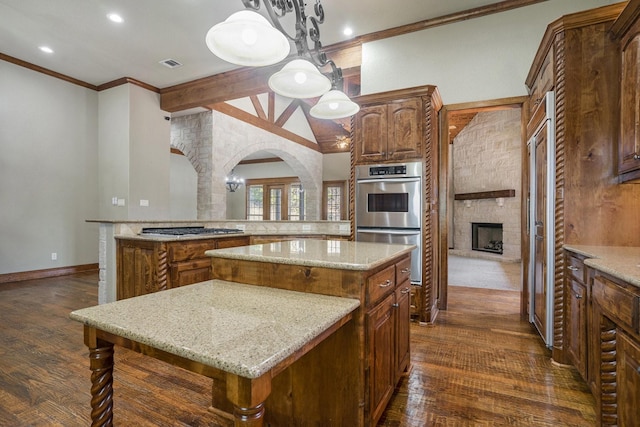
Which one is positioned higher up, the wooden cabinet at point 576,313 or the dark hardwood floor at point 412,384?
the wooden cabinet at point 576,313

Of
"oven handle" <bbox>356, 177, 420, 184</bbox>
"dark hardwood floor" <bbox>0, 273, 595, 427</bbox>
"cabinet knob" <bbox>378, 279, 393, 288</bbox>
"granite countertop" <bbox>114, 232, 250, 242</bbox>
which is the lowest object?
"dark hardwood floor" <bbox>0, 273, 595, 427</bbox>

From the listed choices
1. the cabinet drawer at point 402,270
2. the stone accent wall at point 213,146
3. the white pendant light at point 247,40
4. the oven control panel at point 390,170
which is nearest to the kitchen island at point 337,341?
the cabinet drawer at point 402,270

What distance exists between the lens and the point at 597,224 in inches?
83.4

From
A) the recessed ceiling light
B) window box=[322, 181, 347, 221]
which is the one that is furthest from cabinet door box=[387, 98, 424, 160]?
window box=[322, 181, 347, 221]

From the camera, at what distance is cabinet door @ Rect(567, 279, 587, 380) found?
6.02ft

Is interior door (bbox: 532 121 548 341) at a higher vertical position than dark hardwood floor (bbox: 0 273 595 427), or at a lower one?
higher

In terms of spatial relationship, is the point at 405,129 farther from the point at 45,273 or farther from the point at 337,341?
the point at 45,273

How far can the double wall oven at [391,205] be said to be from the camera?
3.06 metres

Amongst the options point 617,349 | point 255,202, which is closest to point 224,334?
point 617,349

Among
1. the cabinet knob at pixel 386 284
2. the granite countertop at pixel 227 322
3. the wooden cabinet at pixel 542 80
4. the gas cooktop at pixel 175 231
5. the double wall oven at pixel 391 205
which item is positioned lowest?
the cabinet knob at pixel 386 284

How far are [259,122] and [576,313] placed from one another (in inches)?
265

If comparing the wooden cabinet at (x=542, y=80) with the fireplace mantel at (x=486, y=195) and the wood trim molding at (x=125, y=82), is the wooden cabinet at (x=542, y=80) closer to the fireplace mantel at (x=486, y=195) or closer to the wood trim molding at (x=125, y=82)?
the fireplace mantel at (x=486, y=195)

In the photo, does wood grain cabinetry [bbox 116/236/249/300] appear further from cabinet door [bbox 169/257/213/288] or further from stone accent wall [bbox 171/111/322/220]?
stone accent wall [bbox 171/111/322/220]

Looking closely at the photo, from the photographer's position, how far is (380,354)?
1554mm
